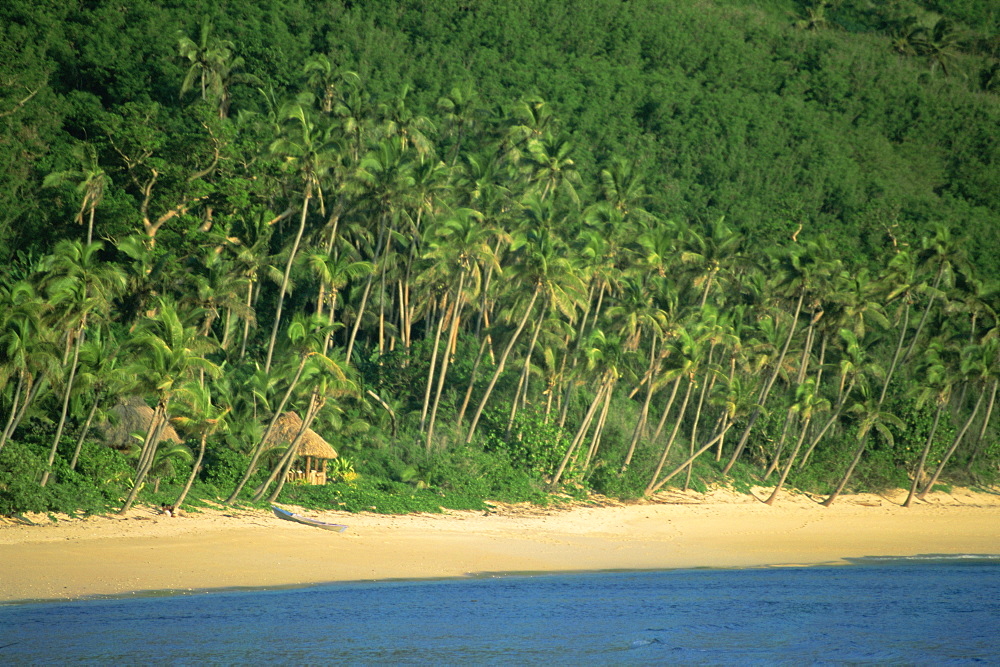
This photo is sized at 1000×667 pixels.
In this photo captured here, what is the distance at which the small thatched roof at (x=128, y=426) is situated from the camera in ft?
88.1

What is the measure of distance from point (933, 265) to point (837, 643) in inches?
1066

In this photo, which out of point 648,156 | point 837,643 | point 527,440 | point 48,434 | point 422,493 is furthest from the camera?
point 648,156

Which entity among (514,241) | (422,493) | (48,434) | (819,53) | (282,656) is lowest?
(422,493)

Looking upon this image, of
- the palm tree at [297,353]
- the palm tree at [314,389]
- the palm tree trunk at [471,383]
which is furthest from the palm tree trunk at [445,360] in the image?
the palm tree at [297,353]

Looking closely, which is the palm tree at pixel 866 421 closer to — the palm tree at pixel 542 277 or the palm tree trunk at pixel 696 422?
the palm tree trunk at pixel 696 422

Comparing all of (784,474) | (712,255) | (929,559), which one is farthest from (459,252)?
(929,559)

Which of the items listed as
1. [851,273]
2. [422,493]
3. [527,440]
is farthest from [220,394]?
[851,273]

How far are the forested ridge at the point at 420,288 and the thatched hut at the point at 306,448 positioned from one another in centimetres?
37

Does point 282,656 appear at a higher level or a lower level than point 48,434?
higher

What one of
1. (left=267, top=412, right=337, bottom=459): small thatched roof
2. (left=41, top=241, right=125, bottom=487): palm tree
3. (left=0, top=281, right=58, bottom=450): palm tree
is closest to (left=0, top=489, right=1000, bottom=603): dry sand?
(left=267, top=412, right=337, bottom=459): small thatched roof

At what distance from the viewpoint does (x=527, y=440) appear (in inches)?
1358

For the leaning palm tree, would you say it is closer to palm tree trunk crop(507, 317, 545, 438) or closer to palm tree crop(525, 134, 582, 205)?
palm tree trunk crop(507, 317, 545, 438)

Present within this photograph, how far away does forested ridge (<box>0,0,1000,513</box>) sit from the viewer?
84.6 ft

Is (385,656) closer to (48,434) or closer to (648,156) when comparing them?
(48,434)
